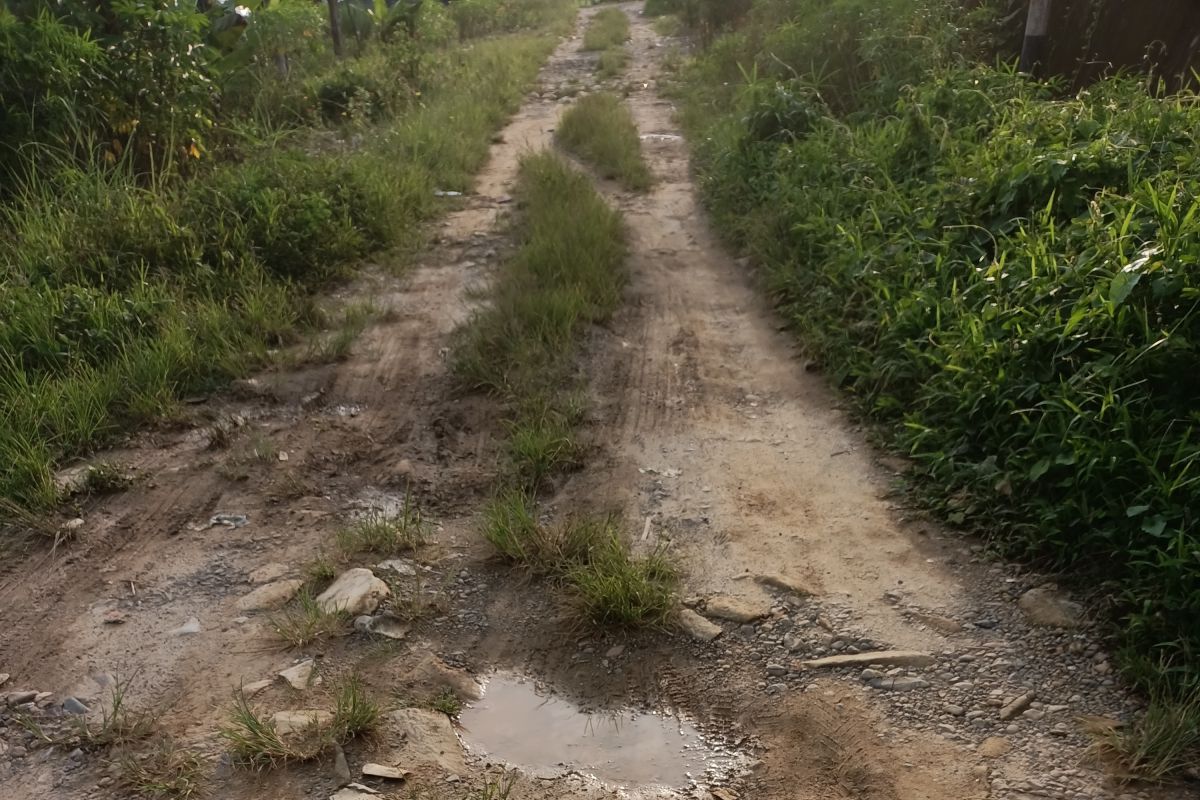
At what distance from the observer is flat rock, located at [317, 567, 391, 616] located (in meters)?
2.84

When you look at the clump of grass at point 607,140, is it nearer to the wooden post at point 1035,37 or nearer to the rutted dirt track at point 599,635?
the wooden post at point 1035,37

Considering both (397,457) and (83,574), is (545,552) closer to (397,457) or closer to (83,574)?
(397,457)

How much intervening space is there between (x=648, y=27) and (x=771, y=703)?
1734 cm

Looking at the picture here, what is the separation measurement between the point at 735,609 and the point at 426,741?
101cm

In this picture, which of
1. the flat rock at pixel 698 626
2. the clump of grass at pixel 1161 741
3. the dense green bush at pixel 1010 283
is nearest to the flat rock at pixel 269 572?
the flat rock at pixel 698 626

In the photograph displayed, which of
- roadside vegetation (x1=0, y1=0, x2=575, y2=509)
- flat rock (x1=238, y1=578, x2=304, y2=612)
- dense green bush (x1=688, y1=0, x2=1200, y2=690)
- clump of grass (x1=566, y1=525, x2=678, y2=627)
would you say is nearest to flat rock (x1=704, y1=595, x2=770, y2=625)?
clump of grass (x1=566, y1=525, x2=678, y2=627)

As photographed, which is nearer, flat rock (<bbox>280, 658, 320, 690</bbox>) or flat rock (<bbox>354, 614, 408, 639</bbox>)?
flat rock (<bbox>280, 658, 320, 690</bbox>)

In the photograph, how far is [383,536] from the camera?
10.4 feet

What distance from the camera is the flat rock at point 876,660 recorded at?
2596mm

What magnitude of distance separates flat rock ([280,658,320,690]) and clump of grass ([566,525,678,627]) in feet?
2.60

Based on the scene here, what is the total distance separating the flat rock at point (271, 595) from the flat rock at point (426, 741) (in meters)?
0.68

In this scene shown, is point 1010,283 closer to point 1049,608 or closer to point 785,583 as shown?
point 1049,608

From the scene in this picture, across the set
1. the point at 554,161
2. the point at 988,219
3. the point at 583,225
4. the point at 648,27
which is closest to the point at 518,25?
the point at 648,27

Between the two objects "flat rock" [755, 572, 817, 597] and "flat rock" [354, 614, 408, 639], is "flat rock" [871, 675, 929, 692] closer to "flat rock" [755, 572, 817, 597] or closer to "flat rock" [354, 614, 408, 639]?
"flat rock" [755, 572, 817, 597]
